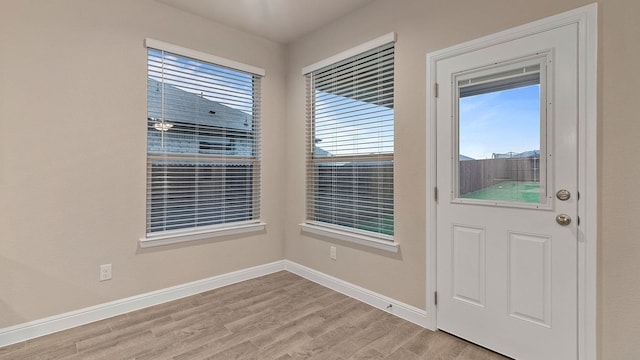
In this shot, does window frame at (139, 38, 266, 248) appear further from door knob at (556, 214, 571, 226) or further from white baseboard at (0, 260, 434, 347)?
door knob at (556, 214, 571, 226)

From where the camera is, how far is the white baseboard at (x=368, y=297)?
7.86 feet

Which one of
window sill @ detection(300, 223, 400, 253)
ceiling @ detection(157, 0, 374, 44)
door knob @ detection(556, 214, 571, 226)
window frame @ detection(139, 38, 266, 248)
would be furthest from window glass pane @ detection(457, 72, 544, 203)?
window frame @ detection(139, 38, 266, 248)

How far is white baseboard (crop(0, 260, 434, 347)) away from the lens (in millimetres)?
2193

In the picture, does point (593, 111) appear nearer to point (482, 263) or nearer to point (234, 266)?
point (482, 263)

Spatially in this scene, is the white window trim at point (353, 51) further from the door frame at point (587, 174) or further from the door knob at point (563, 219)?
the door knob at point (563, 219)

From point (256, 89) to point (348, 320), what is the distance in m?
2.64

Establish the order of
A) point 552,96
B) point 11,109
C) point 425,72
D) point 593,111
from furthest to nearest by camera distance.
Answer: point 425,72 < point 11,109 < point 552,96 < point 593,111

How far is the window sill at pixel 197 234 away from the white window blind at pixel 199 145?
0.04m

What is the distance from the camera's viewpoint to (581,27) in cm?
168

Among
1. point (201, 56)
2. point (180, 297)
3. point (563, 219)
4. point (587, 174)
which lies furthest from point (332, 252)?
point (201, 56)

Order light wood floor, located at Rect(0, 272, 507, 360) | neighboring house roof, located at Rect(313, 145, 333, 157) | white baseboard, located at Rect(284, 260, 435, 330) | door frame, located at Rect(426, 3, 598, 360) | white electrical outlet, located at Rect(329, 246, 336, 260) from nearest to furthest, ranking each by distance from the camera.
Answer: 1. door frame, located at Rect(426, 3, 598, 360)
2. light wood floor, located at Rect(0, 272, 507, 360)
3. white baseboard, located at Rect(284, 260, 435, 330)
4. white electrical outlet, located at Rect(329, 246, 336, 260)
5. neighboring house roof, located at Rect(313, 145, 333, 157)

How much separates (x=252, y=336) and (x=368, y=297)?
110cm

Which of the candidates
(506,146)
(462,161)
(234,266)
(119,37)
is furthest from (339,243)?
(119,37)

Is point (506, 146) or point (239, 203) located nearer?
point (506, 146)
